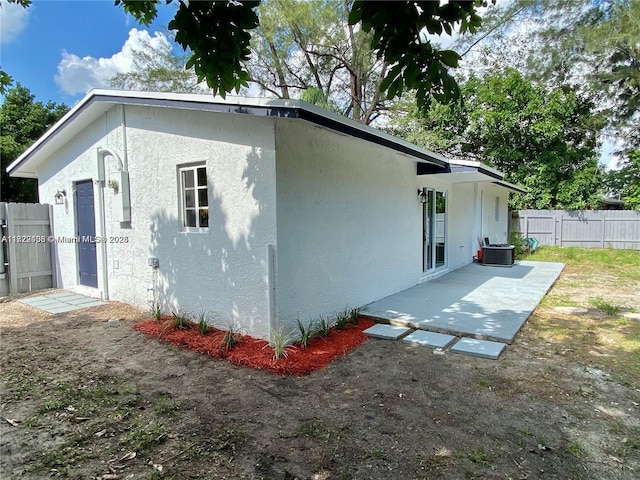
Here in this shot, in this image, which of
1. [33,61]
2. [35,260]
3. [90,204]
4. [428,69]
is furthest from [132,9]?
[35,260]

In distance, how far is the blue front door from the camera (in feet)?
26.3

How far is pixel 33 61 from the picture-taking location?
6828 mm

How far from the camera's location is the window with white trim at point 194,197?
5922 mm

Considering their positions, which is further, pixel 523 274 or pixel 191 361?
pixel 523 274

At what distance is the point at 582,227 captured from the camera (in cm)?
1800

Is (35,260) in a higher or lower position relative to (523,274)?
higher

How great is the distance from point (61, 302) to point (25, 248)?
2051 millimetres

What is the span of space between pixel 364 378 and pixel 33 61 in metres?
7.73

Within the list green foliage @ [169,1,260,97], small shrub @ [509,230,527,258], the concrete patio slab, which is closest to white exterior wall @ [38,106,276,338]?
green foliage @ [169,1,260,97]

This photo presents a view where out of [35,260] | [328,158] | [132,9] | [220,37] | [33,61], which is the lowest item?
[35,260]

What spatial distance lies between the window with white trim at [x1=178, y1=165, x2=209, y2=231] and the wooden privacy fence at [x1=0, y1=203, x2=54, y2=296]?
4.87 metres

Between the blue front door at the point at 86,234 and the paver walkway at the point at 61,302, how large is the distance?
0.39 m

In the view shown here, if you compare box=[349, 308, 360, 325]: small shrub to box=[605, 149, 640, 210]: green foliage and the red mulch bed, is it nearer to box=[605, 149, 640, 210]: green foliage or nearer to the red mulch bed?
the red mulch bed

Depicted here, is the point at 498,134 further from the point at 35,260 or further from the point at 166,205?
the point at 35,260
